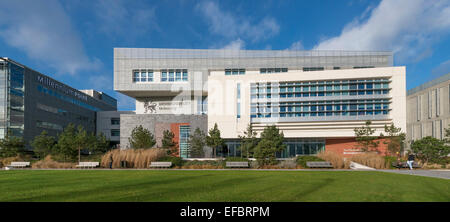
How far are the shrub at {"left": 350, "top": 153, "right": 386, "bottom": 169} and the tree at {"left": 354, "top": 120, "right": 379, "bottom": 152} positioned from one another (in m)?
4.87

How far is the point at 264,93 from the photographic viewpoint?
3081 cm

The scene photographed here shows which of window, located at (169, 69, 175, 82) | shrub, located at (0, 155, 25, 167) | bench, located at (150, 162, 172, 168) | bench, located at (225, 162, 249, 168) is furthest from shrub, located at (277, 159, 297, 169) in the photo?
shrub, located at (0, 155, 25, 167)

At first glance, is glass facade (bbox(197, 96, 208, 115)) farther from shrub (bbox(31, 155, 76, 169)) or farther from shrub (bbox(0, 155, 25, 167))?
shrub (bbox(0, 155, 25, 167))

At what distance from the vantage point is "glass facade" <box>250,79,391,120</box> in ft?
94.3

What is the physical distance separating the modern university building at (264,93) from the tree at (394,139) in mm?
1485

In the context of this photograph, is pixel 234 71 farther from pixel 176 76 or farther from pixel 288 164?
pixel 288 164

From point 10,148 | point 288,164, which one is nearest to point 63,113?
point 10,148

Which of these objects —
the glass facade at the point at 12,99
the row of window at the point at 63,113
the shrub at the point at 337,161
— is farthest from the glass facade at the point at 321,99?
the row of window at the point at 63,113

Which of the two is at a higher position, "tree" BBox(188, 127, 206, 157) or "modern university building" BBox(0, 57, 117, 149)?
"modern university building" BBox(0, 57, 117, 149)

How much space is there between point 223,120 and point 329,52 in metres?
20.0

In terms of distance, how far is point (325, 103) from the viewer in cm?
2948

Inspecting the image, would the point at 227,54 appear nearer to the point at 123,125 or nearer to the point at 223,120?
the point at 223,120

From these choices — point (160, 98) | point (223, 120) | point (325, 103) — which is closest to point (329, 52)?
point (325, 103)

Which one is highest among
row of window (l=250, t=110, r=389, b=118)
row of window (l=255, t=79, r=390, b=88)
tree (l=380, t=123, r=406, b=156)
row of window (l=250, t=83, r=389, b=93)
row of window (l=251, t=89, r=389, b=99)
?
row of window (l=255, t=79, r=390, b=88)
